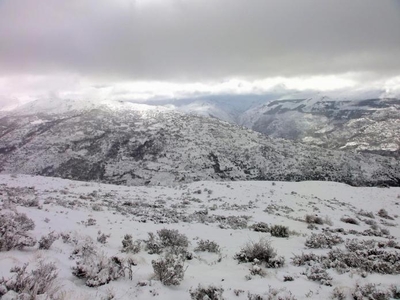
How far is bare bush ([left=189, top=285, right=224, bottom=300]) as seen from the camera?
207 inches

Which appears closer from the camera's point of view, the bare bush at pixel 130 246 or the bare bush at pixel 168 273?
the bare bush at pixel 168 273

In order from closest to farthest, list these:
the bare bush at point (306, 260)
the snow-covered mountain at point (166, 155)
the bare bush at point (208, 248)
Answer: the bare bush at point (306, 260) < the bare bush at point (208, 248) < the snow-covered mountain at point (166, 155)

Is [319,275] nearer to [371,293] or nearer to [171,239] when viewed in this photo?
[371,293]

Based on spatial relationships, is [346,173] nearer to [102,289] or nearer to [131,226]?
[131,226]

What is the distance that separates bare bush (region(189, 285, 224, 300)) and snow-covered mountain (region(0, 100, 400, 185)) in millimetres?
51596

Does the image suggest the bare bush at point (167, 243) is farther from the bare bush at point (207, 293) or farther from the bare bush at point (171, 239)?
the bare bush at point (207, 293)

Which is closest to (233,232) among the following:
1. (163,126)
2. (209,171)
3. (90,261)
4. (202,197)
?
(90,261)

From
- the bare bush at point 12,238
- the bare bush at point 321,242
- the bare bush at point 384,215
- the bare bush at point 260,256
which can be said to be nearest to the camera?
the bare bush at point 12,238

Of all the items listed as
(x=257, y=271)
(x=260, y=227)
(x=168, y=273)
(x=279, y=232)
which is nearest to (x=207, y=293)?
(x=168, y=273)

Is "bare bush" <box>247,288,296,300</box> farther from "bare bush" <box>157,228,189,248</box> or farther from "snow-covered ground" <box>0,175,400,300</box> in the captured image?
"bare bush" <box>157,228,189,248</box>

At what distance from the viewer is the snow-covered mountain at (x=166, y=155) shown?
197 feet

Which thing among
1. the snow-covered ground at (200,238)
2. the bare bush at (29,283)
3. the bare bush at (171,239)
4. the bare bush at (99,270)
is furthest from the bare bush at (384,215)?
the bare bush at (29,283)

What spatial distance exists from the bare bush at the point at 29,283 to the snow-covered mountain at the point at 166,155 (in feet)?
171

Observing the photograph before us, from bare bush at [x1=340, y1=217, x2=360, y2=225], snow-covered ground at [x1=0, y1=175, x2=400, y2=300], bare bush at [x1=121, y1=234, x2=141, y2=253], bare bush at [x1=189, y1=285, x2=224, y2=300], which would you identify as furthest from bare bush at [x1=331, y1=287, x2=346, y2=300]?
bare bush at [x1=340, y1=217, x2=360, y2=225]
